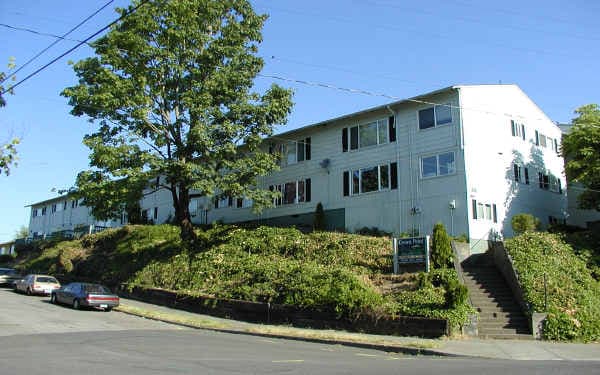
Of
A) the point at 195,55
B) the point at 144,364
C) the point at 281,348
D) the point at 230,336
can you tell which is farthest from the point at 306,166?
the point at 144,364

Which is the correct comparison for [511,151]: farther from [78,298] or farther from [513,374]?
[78,298]

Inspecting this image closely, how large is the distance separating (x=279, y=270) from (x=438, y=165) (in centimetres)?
1003

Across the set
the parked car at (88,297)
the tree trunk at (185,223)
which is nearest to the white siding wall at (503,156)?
the tree trunk at (185,223)

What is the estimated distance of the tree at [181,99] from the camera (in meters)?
25.6

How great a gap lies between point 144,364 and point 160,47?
20.4 meters

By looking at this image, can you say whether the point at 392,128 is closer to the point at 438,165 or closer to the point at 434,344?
the point at 438,165

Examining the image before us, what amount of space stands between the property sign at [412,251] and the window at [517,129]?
12048mm

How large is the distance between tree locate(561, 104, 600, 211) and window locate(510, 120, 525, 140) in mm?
2510

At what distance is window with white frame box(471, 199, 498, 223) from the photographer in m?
25.4

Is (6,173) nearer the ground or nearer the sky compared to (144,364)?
nearer the sky

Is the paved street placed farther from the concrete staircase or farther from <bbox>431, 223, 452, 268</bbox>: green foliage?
<bbox>431, 223, 452, 268</bbox>: green foliage

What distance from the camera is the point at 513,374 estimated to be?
10391 mm

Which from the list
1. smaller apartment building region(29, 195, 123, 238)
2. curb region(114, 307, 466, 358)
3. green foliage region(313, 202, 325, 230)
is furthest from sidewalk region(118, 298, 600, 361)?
smaller apartment building region(29, 195, 123, 238)

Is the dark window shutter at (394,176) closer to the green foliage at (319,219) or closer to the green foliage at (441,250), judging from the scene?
the green foliage at (319,219)
